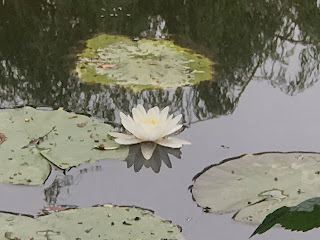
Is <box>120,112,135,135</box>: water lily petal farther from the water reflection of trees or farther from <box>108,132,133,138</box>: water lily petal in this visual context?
the water reflection of trees

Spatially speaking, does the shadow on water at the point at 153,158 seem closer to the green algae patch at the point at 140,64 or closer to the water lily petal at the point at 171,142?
the water lily petal at the point at 171,142

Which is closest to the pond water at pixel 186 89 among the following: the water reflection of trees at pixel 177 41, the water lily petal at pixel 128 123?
the water reflection of trees at pixel 177 41

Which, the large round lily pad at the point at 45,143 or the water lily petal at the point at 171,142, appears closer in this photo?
the large round lily pad at the point at 45,143

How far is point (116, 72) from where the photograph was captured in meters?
2.09

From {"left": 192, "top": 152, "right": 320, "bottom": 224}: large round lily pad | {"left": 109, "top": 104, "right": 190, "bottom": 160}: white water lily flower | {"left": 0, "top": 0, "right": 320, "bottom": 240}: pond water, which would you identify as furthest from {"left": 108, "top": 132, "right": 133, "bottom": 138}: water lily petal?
{"left": 192, "top": 152, "right": 320, "bottom": 224}: large round lily pad

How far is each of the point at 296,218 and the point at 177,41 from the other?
80.7 inches

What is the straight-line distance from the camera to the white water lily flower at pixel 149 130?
1.60 m

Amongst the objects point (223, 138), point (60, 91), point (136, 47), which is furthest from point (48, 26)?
point (223, 138)

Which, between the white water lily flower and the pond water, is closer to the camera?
the pond water

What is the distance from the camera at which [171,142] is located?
64.3 inches

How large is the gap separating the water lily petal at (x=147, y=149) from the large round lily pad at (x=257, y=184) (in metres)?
0.18

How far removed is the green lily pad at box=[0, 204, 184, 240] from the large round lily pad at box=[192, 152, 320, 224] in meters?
0.15

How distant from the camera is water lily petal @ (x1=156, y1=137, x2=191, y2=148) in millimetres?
1617

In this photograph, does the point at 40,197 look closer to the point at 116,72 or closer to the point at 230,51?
the point at 116,72
